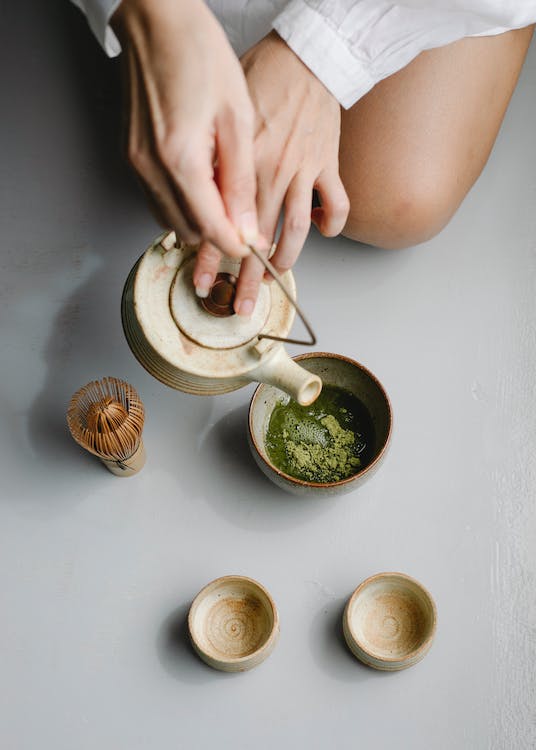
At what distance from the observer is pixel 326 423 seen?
148 centimetres

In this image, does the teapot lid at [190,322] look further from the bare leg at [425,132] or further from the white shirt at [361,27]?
the bare leg at [425,132]

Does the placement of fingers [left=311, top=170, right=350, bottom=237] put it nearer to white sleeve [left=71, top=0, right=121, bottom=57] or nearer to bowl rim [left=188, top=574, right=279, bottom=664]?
white sleeve [left=71, top=0, right=121, bottom=57]

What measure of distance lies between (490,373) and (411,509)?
0.34m

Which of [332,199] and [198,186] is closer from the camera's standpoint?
[198,186]

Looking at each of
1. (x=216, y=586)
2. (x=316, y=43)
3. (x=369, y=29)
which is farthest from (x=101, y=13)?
(x=216, y=586)

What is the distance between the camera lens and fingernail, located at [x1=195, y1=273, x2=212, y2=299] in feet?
3.65

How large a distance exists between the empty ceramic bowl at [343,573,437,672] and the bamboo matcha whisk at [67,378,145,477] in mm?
473

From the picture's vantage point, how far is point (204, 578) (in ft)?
4.73

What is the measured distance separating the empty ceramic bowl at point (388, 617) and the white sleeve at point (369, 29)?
0.84 meters

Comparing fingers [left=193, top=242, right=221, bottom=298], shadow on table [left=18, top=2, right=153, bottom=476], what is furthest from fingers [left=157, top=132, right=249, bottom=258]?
shadow on table [left=18, top=2, right=153, bottom=476]

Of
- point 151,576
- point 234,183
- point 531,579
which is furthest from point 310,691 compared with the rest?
point 234,183

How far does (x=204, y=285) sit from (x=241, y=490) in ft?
1.71

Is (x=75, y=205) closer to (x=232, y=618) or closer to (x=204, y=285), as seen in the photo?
(x=204, y=285)

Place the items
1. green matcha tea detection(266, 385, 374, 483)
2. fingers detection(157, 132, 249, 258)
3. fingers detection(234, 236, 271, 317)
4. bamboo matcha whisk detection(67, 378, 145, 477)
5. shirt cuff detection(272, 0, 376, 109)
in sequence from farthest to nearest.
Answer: green matcha tea detection(266, 385, 374, 483) < bamboo matcha whisk detection(67, 378, 145, 477) < shirt cuff detection(272, 0, 376, 109) < fingers detection(234, 236, 271, 317) < fingers detection(157, 132, 249, 258)
